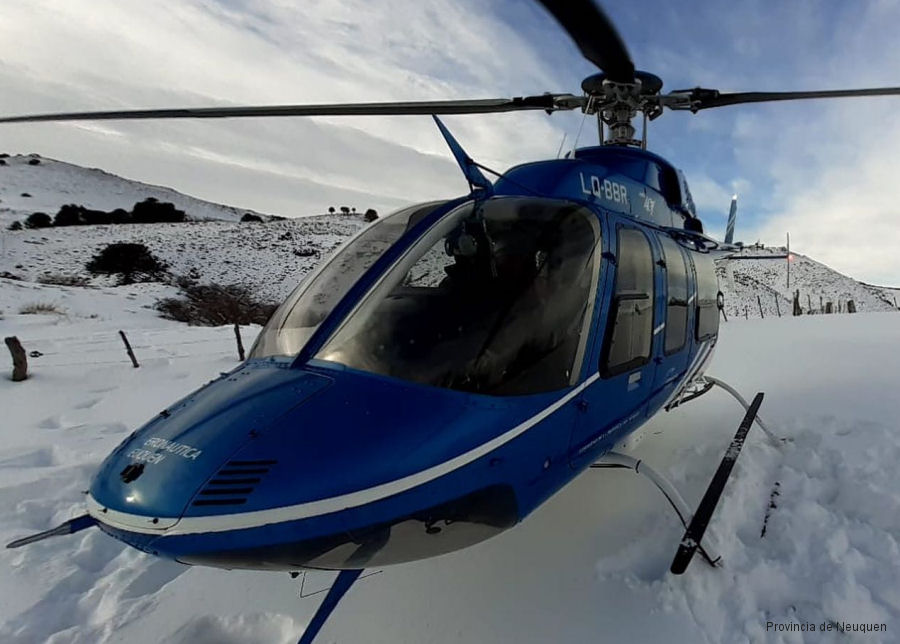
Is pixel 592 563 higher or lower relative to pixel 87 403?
higher

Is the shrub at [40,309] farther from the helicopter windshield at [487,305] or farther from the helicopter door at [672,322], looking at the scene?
the helicopter door at [672,322]

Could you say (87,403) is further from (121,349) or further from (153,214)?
(153,214)

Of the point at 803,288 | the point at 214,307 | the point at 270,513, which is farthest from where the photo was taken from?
the point at 803,288

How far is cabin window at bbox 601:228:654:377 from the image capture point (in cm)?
279

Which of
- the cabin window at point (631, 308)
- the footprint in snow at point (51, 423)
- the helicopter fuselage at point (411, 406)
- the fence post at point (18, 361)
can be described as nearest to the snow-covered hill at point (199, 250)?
the fence post at point (18, 361)

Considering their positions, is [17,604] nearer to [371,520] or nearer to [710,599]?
[371,520]

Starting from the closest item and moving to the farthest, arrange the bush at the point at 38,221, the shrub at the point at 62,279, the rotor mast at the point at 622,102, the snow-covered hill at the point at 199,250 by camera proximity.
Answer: the rotor mast at the point at 622,102, the shrub at the point at 62,279, the snow-covered hill at the point at 199,250, the bush at the point at 38,221

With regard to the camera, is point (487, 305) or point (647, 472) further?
point (647, 472)

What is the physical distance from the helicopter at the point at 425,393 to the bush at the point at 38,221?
4911 cm

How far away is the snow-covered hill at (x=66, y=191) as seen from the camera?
167 feet

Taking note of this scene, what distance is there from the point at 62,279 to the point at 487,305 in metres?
30.5

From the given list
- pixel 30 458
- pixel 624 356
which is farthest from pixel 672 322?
pixel 30 458

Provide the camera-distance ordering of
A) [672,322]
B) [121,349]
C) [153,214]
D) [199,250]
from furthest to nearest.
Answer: [153,214] → [199,250] → [121,349] → [672,322]

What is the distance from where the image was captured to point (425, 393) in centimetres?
196
